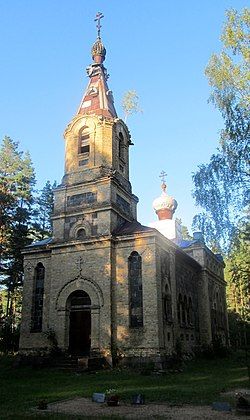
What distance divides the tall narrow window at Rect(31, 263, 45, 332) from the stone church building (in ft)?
0.18

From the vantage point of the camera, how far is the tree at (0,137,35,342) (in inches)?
1256

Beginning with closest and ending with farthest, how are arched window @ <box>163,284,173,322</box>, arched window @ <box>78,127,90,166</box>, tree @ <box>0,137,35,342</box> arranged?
arched window @ <box>163,284,173,322</box>
arched window @ <box>78,127,90,166</box>
tree @ <box>0,137,35,342</box>

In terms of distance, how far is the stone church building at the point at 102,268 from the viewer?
67.4 feet

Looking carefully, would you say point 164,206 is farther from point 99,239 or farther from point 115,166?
point 99,239

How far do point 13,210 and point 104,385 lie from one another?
829 inches

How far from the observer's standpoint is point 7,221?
3203 cm

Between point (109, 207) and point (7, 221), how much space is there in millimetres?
12718

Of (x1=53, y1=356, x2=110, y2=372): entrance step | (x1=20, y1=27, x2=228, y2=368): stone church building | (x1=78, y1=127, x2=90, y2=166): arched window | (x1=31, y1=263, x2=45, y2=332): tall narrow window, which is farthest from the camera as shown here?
(x1=78, y1=127, x2=90, y2=166): arched window

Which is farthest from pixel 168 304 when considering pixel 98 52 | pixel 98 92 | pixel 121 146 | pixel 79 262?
pixel 98 52

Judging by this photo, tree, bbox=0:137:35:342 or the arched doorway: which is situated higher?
tree, bbox=0:137:35:342

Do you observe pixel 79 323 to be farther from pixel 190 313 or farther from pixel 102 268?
pixel 190 313

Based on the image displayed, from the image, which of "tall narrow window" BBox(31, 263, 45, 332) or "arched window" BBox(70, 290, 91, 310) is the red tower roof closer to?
"tall narrow window" BBox(31, 263, 45, 332)

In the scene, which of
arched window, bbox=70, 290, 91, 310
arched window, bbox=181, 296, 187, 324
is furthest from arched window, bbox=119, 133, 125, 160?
arched window, bbox=181, 296, 187, 324

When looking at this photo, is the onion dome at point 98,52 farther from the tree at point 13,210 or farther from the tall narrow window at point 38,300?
the tall narrow window at point 38,300
